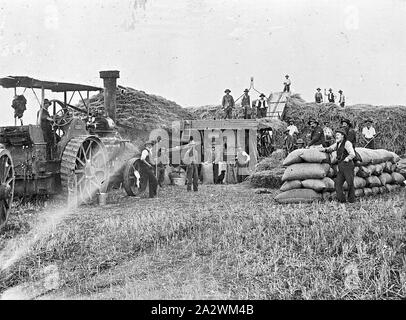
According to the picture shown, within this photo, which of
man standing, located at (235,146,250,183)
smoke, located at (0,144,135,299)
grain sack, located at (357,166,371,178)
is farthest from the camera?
man standing, located at (235,146,250,183)

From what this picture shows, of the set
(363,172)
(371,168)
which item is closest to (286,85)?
(371,168)

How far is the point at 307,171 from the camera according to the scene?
27.1 ft

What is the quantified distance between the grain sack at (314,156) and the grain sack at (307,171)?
75mm

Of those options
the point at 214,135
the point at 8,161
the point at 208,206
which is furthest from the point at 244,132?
the point at 8,161

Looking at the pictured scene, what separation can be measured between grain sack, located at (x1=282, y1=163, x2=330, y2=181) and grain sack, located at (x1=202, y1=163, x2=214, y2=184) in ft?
17.2

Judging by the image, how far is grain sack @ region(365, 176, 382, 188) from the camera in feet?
30.1

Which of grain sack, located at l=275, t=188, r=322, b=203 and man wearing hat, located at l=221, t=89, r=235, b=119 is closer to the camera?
grain sack, located at l=275, t=188, r=322, b=203

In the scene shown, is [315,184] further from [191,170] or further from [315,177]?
[191,170]

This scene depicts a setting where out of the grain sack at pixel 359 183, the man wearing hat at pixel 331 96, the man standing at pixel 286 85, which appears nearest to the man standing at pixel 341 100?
the man wearing hat at pixel 331 96

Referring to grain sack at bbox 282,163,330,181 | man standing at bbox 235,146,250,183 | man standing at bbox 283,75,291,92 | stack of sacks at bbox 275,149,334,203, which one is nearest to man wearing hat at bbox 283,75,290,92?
man standing at bbox 283,75,291,92

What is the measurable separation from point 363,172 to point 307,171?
1.41 metres

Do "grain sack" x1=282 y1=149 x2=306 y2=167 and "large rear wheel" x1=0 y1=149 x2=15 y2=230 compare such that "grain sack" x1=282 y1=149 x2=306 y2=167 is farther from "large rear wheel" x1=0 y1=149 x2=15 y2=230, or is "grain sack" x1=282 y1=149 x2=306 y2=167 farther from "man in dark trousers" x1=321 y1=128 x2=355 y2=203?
"large rear wheel" x1=0 y1=149 x2=15 y2=230

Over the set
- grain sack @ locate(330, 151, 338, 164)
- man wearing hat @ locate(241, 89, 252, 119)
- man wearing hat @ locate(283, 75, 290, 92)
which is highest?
man wearing hat @ locate(283, 75, 290, 92)

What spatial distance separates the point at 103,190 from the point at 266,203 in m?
3.20
